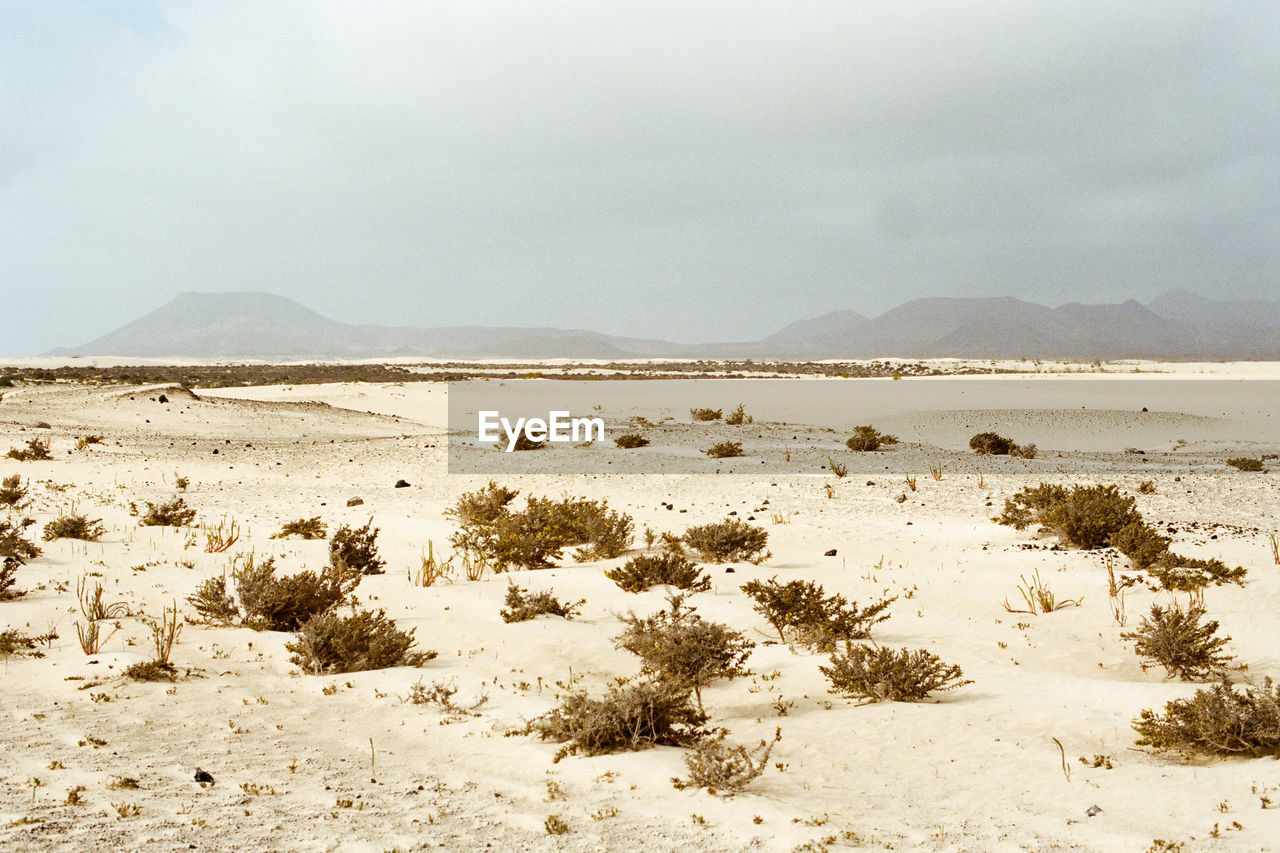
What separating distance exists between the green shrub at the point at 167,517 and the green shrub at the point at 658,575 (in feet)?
22.1

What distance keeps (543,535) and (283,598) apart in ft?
12.4

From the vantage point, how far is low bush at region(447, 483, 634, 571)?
11.0m

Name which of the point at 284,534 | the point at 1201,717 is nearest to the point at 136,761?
the point at 1201,717

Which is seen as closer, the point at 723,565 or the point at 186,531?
the point at 723,565

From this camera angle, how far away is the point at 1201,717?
4914 mm

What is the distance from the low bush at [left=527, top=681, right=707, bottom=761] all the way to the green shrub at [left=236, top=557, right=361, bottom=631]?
351 cm

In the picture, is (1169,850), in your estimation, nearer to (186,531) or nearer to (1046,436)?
(186,531)

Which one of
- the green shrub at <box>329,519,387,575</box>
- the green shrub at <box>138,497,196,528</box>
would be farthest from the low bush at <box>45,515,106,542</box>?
the green shrub at <box>329,519,387,575</box>

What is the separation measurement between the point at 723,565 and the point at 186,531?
738 centimetres

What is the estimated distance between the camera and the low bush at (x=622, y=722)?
5156mm

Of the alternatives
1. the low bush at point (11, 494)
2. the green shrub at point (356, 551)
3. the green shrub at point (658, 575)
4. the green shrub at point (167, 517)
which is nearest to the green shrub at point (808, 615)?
the green shrub at point (658, 575)

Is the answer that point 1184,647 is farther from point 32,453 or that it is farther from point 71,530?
point 32,453

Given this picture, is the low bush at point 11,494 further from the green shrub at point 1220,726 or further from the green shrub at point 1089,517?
the green shrub at point 1089,517

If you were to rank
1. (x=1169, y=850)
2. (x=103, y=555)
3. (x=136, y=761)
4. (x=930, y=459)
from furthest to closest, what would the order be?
(x=930, y=459)
(x=103, y=555)
(x=136, y=761)
(x=1169, y=850)
